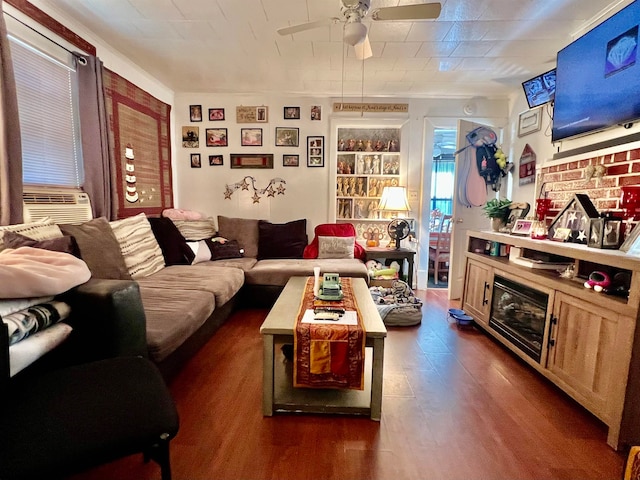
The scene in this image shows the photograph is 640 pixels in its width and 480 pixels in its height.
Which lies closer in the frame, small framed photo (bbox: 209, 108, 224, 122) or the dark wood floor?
the dark wood floor

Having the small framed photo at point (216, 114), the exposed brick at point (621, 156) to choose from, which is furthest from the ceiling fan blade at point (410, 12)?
the small framed photo at point (216, 114)

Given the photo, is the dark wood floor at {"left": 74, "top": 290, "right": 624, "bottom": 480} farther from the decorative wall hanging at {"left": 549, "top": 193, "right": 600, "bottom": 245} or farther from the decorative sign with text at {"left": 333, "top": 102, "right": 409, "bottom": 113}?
the decorative sign with text at {"left": 333, "top": 102, "right": 409, "bottom": 113}

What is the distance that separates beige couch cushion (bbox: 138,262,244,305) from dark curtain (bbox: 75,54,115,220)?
73 cm

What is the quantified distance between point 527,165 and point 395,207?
4.64ft

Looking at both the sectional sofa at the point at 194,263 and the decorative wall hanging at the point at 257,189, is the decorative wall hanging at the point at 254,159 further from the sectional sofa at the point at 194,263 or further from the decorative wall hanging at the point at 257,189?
the sectional sofa at the point at 194,263

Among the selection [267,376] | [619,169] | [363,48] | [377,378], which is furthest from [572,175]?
[267,376]

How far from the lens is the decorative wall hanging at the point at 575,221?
6.53 ft

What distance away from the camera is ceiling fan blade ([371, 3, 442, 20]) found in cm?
173

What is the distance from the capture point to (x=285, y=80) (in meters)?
3.51

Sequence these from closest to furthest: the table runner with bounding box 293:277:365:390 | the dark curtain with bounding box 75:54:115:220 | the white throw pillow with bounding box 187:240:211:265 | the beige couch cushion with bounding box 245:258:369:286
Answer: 1. the table runner with bounding box 293:277:365:390
2. the dark curtain with bounding box 75:54:115:220
3. the beige couch cushion with bounding box 245:258:369:286
4. the white throw pillow with bounding box 187:240:211:265

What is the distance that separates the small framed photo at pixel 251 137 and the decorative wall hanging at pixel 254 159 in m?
0.12

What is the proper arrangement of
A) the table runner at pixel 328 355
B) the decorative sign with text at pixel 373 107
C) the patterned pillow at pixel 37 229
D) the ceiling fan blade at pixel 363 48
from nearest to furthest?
1. the table runner at pixel 328 355
2. the patterned pillow at pixel 37 229
3. the ceiling fan blade at pixel 363 48
4. the decorative sign with text at pixel 373 107

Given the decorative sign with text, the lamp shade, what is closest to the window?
the decorative sign with text

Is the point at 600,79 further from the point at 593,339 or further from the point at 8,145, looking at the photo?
the point at 8,145
